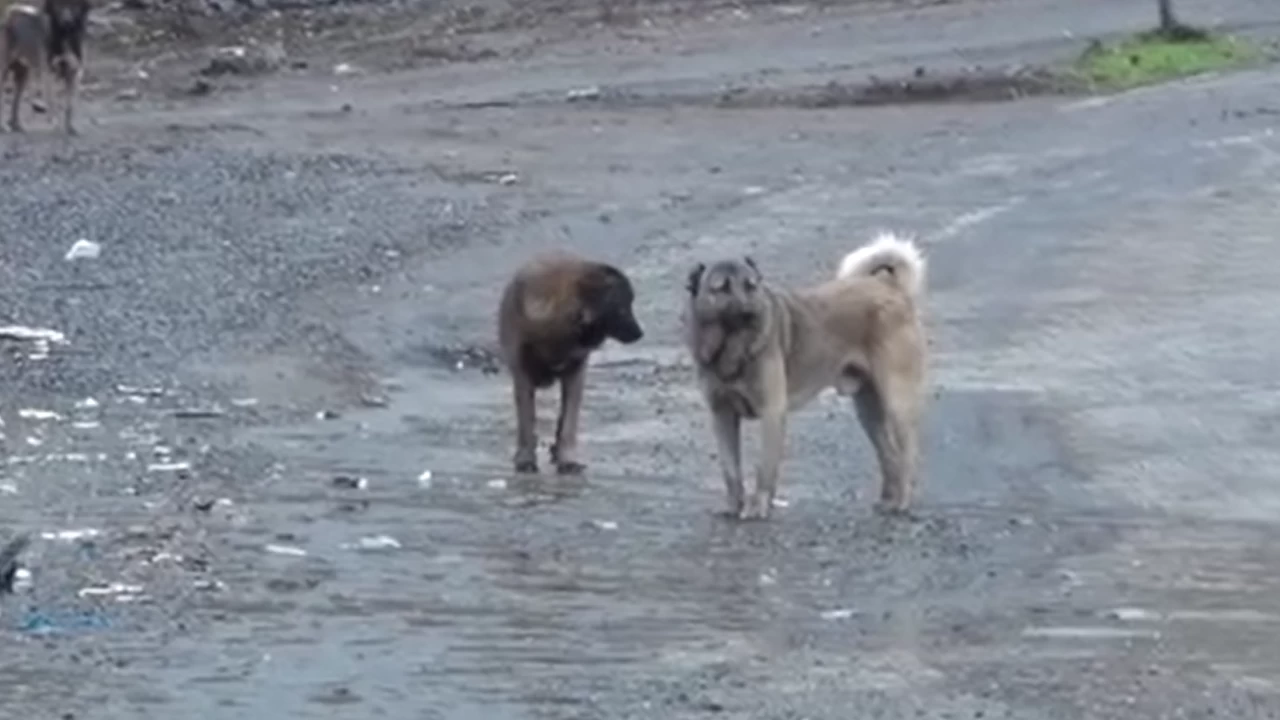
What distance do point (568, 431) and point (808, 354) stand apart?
1142 millimetres

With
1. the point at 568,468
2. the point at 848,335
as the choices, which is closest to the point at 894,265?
the point at 848,335

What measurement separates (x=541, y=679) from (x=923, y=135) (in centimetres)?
2102

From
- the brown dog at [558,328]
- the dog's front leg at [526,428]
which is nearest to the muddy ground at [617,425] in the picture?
the dog's front leg at [526,428]

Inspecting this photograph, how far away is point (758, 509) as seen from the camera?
1359 cm

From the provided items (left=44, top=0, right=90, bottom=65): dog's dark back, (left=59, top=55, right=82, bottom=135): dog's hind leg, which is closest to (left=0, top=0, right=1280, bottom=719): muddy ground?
(left=59, top=55, right=82, bottom=135): dog's hind leg

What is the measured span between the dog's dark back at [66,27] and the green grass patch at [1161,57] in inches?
365

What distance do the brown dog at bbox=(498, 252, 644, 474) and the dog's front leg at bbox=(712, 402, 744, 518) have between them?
987 millimetres

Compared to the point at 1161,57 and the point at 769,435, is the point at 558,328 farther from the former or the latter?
the point at 1161,57

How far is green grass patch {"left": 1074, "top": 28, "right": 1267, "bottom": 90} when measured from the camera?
119 ft

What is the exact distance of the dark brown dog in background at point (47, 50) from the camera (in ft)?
101

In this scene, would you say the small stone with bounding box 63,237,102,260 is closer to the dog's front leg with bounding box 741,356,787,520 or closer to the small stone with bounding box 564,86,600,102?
the dog's front leg with bounding box 741,356,787,520

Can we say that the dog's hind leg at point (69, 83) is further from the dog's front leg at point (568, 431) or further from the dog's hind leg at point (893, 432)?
the dog's hind leg at point (893, 432)

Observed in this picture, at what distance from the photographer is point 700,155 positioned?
29500mm

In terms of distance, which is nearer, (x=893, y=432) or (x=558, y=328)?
(x=893, y=432)
